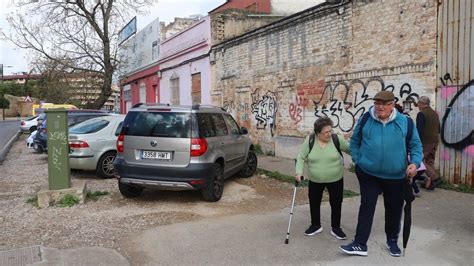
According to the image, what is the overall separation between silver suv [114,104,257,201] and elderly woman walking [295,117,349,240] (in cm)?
220

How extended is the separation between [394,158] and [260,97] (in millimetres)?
10045

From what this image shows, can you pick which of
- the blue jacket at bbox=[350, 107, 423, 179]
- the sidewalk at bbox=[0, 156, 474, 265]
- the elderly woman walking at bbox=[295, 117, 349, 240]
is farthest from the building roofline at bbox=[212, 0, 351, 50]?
the blue jacket at bbox=[350, 107, 423, 179]

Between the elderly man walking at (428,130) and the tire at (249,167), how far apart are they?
3.75 meters

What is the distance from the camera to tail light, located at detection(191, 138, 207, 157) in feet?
22.4

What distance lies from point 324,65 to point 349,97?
1.33 meters

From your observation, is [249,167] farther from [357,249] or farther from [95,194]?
[357,249]

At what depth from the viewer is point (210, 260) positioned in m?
4.57

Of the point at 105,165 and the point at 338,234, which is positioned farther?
the point at 105,165

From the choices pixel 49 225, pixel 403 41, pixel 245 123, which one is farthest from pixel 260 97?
pixel 49 225

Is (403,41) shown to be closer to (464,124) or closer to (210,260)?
(464,124)

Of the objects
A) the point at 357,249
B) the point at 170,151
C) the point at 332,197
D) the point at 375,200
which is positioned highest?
the point at 170,151

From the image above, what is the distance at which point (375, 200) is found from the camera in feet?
14.9

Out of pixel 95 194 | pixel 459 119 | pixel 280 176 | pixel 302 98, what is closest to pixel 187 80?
pixel 302 98

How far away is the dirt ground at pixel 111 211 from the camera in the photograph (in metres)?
5.50
